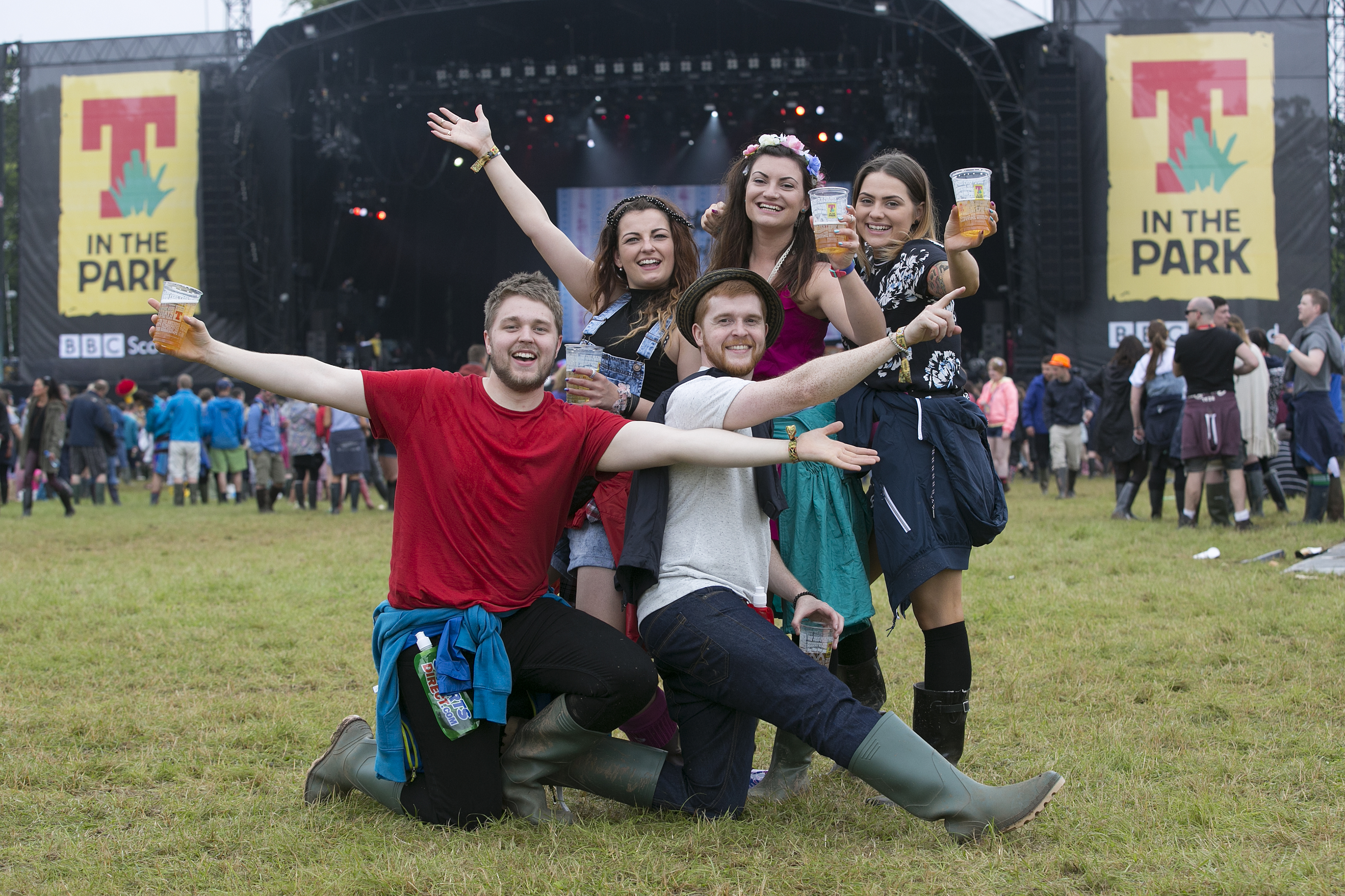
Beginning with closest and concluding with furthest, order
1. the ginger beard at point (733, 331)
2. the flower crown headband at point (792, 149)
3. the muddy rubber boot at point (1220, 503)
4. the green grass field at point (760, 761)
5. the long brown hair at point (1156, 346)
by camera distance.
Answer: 1. the green grass field at point (760, 761)
2. the ginger beard at point (733, 331)
3. the flower crown headband at point (792, 149)
4. the muddy rubber boot at point (1220, 503)
5. the long brown hair at point (1156, 346)

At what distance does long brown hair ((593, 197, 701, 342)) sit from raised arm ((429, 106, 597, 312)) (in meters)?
0.09

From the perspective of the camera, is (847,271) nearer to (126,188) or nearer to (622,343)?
(622,343)

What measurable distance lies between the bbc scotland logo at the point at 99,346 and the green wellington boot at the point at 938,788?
65.1 feet

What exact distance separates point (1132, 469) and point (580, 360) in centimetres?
837

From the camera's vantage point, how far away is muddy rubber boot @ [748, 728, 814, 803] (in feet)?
10.4

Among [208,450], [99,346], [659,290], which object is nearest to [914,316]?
[659,290]

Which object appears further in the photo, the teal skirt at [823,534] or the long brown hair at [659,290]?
the long brown hair at [659,290]

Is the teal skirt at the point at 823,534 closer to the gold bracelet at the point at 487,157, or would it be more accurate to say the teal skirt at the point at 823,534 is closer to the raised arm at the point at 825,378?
the raised arm at the point at 825,378

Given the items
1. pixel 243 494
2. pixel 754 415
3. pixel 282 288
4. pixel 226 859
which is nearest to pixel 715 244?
pixel 754 415

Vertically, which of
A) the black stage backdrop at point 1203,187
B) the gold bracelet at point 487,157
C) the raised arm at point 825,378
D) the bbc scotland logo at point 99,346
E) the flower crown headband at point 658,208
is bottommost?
the raised arm at point 825,378

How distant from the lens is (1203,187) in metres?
17.3

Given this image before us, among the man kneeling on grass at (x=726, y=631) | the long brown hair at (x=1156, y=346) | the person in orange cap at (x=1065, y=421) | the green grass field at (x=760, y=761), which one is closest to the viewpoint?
the green grass field at (x=760, y=761)

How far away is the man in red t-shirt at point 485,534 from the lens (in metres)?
2.91

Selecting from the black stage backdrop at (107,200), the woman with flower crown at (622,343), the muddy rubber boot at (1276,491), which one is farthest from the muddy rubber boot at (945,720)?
the black stage backdrop at (107,200)
